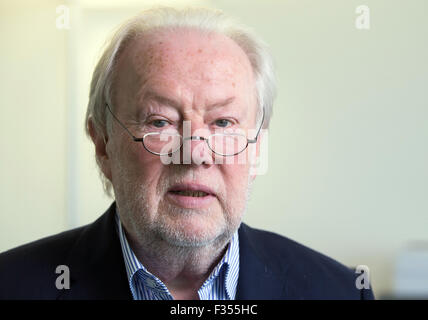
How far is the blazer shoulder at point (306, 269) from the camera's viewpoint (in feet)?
3.65

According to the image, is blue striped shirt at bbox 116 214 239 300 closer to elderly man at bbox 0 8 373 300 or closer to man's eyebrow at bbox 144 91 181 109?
elderly man at bbox 0 8 373 300

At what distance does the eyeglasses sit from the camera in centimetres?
96

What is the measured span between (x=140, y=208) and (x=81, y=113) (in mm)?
1138

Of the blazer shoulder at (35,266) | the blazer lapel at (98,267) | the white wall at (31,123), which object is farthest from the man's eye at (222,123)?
the white wall at (31,123)

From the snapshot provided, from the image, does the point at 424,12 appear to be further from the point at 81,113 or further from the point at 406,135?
the point at 81,113

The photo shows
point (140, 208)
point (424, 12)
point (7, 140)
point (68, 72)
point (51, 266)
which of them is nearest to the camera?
point (140, 208)

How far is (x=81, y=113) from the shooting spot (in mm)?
2006

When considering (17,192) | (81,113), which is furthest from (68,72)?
(17,192)

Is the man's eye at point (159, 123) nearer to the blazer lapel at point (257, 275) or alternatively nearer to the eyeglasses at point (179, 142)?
the eyeglasses at point (179, 142)

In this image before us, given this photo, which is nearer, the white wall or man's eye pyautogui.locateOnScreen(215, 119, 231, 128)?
man's eye pyautogui.locateOnScreen(215, 119, 231, 128)

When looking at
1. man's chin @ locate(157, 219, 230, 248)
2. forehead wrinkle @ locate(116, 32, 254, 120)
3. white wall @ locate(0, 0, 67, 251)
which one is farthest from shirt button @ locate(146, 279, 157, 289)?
white wall @ locate(0, 0, 67, 251)

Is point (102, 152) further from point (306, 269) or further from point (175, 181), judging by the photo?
point (306, 269)

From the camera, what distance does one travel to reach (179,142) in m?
0.95

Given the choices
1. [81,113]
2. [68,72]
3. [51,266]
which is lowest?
[51,266]
